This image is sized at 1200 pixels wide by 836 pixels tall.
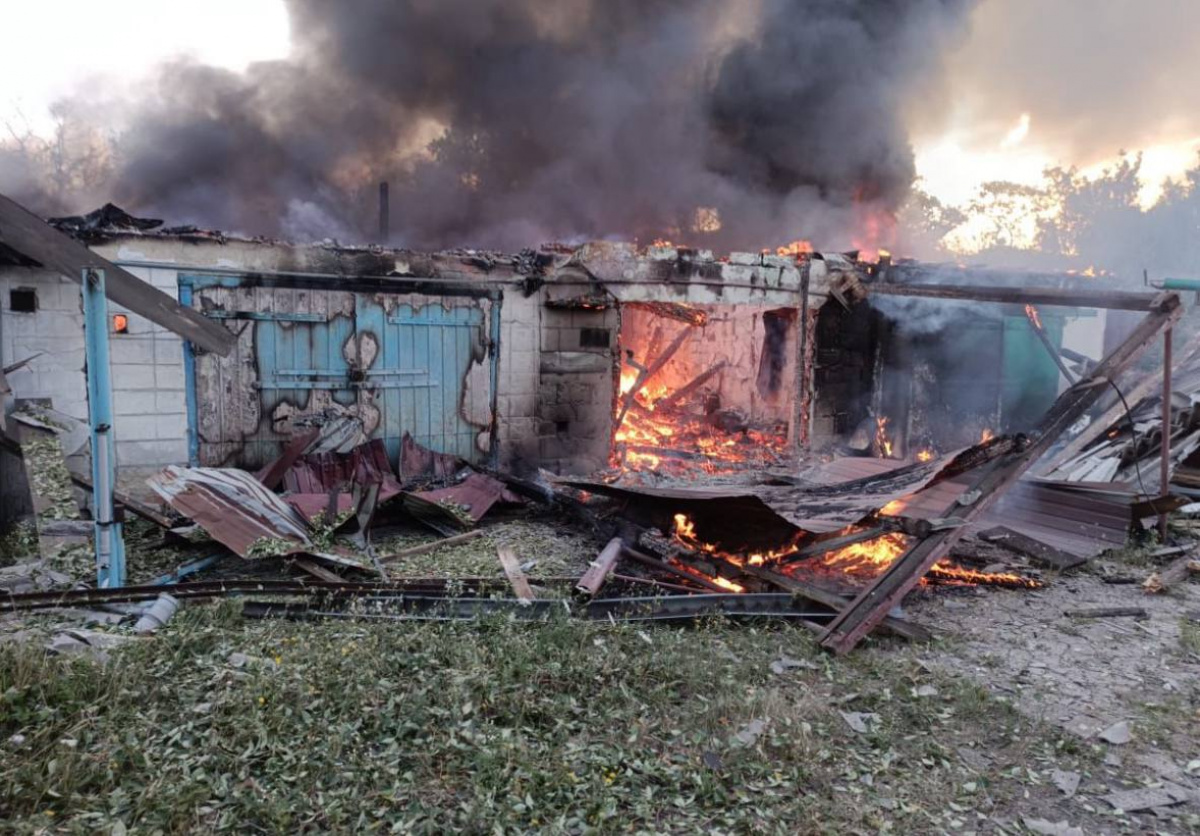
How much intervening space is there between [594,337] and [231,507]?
17.3ft

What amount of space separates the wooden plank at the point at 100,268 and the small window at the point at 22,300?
3.15m

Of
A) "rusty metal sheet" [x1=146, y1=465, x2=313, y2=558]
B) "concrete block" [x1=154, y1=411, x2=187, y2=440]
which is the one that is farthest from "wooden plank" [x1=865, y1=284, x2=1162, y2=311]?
"concrete block" [x1=154, y1=411, x2=187, y2=440]

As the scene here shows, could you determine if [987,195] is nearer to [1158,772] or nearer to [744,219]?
[744,219]

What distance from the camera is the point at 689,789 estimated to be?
3.46 m

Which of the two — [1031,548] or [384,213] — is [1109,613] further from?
[384,213]

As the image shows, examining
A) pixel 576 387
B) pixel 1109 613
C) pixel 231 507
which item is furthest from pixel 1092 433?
pixel 231 507

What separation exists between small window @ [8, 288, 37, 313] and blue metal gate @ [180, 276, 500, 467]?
1.28m

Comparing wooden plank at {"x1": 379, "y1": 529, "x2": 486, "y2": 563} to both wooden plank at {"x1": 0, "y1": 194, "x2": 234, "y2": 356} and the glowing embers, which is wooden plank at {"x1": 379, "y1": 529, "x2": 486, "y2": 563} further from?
wooden plank at {"x1": 0, "y1": 194, "x2": 234, "y2": 356}

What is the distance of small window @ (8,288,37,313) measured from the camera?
731 cm

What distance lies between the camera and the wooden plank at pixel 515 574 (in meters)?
5.59

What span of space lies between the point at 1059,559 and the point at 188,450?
901 centimetres

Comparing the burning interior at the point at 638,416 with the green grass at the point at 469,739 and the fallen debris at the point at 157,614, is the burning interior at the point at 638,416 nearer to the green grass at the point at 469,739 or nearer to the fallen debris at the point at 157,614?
Answer: the green grass at the point at 469,739

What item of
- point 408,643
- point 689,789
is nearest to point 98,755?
point 408,643

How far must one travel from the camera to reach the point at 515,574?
596 centimetres
